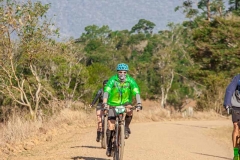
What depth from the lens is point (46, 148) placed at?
14.2 m

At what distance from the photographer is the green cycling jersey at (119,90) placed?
10.0 m

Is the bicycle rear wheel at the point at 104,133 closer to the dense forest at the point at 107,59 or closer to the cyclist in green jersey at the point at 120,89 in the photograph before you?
the cyclist in green jersey at the point at 120,89

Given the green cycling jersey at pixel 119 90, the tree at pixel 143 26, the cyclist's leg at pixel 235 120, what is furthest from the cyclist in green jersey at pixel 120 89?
the tree at pixel 143 26

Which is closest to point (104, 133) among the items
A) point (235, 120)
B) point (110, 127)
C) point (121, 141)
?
point (110, 127)

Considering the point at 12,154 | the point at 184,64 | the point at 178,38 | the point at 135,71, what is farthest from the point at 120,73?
the point at 178,38

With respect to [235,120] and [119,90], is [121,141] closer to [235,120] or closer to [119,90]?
[119,90]

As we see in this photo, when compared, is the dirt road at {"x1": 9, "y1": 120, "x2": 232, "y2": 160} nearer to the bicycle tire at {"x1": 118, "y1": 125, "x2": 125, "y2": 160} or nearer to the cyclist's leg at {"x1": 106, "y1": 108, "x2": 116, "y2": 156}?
the cyclist's leg at {"x1": 106, "y1": 108, "x2": 116, "y2": 156}

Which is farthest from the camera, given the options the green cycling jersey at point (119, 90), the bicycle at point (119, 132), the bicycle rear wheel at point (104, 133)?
the bicycle rear wheel at point (104, 133)

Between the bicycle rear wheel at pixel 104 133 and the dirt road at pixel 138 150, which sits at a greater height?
the bicycle rear wheel at pixel 104 133

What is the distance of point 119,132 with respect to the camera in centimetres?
1008

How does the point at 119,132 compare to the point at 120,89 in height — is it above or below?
below

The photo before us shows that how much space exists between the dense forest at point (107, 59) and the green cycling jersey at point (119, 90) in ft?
53.2

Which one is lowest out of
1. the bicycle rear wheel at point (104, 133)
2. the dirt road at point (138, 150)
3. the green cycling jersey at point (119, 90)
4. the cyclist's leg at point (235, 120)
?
the dirt road at point (138, 150)

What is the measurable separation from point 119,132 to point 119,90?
0.76 metres
